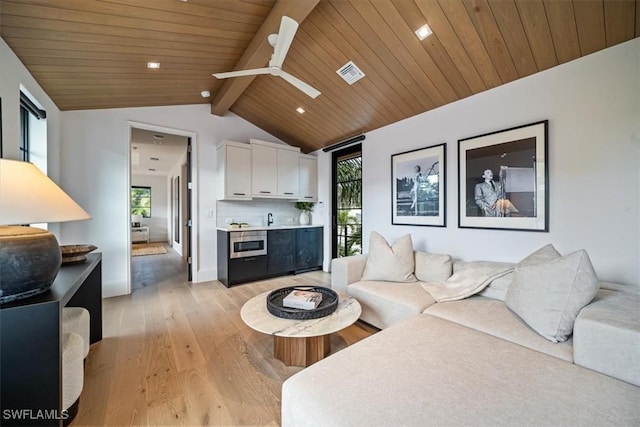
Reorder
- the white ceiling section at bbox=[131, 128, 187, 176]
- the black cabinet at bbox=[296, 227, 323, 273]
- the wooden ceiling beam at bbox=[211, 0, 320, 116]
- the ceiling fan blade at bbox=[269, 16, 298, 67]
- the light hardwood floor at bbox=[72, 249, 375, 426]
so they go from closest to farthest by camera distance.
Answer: the light hardwood floor at bbox=[72, 249, 375, 426] < the ceiling fan blade at bbox=[269, 16, 298, 67] < the wooden ceiling beam at bbox=[211, 0, 320, 116] < the black cabinet at bbox=[296, 227, 323, 273] < the white ceiling section at bbox=[131, 128, 187, 176]

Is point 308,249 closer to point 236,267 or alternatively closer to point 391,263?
point 236,267

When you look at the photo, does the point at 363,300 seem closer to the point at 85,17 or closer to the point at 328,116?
the point at 328,116

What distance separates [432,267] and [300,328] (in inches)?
63.1

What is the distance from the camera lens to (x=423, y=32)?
6.72ft

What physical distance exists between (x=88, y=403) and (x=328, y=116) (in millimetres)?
3658

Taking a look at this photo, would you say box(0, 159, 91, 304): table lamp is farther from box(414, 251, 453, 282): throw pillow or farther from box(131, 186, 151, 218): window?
box(131, 186, 151, 218): window

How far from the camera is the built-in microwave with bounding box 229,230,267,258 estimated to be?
12.2ft

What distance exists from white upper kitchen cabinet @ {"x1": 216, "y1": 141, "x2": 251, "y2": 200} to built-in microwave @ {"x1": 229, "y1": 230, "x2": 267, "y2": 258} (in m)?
0.64

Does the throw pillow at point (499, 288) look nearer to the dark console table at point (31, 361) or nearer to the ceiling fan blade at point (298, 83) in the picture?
the ceiling fan blade at point (298, 83)

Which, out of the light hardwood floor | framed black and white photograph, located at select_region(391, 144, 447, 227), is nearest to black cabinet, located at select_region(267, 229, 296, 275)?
the light hardwood floor

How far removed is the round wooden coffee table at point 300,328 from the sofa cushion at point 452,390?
14.3 inches

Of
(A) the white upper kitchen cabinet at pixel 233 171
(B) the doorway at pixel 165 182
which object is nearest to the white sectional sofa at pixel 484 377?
(A) the white upper kitchen cabinet at pixel 233 171

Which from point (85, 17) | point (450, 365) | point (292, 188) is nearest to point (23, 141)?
point (85, 17)

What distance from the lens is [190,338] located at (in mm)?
2232
